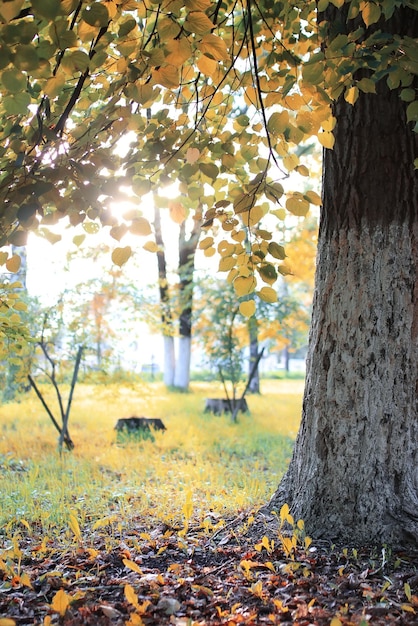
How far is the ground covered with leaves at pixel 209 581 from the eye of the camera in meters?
1.90

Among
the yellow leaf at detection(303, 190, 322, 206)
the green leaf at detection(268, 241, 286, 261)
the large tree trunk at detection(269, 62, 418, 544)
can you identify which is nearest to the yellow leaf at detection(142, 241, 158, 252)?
the green leaf at detection(268, 241, 286, 261)

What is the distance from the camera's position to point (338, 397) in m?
2.63

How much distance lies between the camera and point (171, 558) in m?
2.51

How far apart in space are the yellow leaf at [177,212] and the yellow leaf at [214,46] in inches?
26.3

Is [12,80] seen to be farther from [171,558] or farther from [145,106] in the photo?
[171,558]

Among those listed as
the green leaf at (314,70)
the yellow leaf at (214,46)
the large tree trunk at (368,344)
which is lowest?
the large tree trunk at (368,344)

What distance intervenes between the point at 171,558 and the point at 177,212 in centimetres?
163

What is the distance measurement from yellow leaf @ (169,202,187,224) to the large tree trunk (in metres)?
0.94

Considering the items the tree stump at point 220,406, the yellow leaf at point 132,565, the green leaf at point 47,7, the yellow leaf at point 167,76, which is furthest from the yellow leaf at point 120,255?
the tree stump at point 220,406

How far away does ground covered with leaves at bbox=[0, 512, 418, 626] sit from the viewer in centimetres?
190

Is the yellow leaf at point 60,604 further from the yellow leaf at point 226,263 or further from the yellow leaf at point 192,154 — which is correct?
the yellow leaf at point 192,154

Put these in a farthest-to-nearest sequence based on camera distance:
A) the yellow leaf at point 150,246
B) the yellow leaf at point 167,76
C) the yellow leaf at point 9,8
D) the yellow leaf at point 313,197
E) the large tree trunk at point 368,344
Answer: the large tree trunk at point 368,344 → the yellow leaf at point 150,246 → the yellow leaf at point 313,197 → the yellow leaf at point 167,76 → the yellow leaf at point 9,8

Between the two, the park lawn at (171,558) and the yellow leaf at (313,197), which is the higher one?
the yellow leaf at (313,197)

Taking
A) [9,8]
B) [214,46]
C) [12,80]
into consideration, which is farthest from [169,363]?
[9,8]
